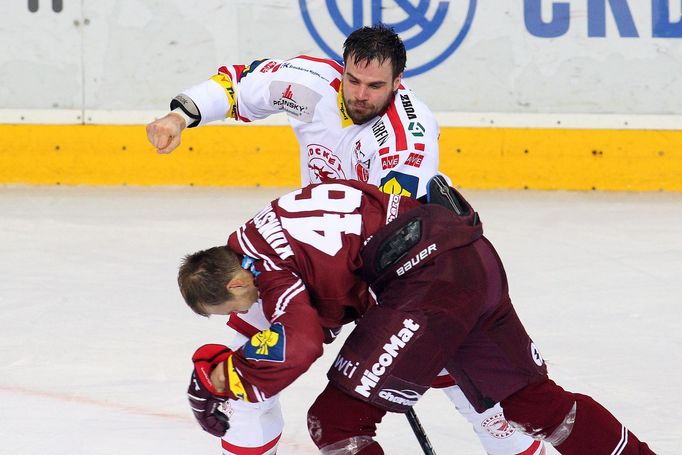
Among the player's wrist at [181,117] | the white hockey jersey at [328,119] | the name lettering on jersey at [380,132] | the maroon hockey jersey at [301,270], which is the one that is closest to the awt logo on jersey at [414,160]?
the white hockey jersey at [328,119]

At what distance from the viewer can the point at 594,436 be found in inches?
119

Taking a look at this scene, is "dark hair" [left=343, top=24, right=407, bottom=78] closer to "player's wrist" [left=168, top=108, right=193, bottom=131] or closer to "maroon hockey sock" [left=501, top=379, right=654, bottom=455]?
"player's wrist" [left=168, top=108, right=193, bottom=131]

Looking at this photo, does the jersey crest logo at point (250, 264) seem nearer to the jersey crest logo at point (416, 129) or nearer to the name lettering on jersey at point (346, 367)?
the name lettering on jersey at point (346, 367)

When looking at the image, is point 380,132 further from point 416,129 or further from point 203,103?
point 203,103

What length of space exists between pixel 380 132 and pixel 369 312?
0.70 m

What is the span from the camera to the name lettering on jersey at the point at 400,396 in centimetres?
283

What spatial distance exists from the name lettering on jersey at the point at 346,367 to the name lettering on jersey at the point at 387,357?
26mm

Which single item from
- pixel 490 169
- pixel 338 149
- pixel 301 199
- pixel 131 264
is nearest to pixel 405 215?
pixel 301 199

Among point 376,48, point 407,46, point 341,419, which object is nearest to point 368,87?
point 376,48

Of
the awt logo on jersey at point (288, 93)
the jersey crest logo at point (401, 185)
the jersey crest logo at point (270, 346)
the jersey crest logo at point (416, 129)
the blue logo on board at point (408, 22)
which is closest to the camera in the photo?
the jersey crest logo at point (270, 346)

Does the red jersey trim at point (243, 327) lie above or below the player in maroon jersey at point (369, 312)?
below

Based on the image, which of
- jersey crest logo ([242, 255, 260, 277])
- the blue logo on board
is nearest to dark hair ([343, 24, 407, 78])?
jersey crest logo ([242, 255, 260, 277])

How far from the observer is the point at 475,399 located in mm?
3012

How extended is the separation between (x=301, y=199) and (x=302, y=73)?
0.89 meters
